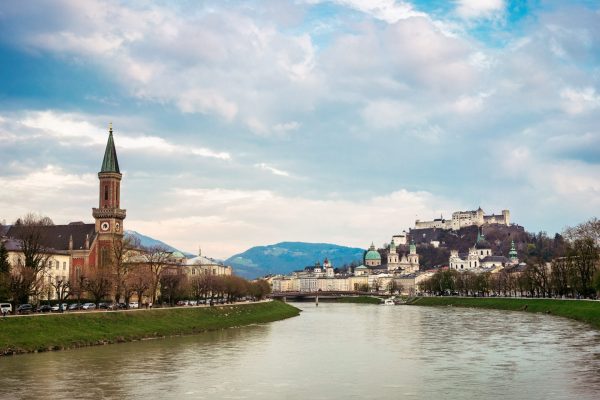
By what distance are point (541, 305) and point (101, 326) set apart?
2672 inches

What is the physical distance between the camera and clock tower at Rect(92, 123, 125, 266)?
345 ft

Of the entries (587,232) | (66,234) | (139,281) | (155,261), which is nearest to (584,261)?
(587,232)

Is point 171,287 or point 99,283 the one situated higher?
point 99,283

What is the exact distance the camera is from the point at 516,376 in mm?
41062

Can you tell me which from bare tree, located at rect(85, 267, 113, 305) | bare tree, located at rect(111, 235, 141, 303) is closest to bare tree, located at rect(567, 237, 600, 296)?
bare tree, located at rect(111, 235, 141, 303)

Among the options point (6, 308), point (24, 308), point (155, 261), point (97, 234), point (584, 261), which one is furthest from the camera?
point (97, 234)

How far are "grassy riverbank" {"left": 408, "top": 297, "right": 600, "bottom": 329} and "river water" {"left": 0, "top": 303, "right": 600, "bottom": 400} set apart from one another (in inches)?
592

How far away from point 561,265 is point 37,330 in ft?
265

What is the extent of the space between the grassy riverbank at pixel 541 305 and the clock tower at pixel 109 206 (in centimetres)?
5938

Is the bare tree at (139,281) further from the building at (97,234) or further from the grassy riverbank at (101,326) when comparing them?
the building at (97,234)

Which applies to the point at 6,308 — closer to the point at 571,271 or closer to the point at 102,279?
the point at 102,279

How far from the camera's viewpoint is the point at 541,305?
108 meters

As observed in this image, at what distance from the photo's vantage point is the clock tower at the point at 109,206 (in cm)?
10519

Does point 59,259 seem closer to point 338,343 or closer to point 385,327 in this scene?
point 385,327
